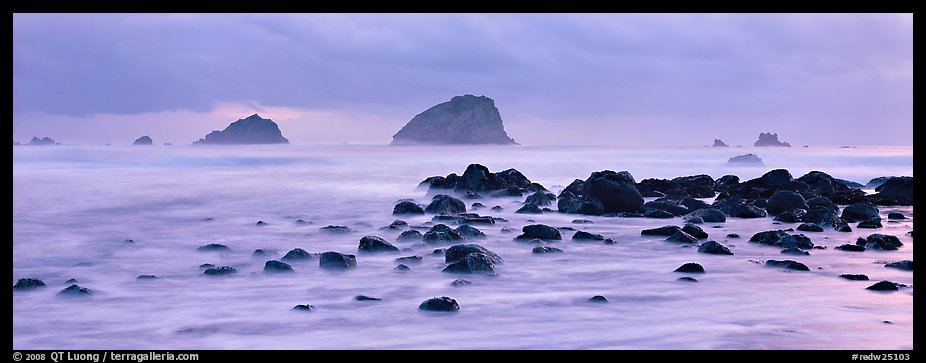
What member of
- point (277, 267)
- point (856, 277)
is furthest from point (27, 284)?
point (856, 277)

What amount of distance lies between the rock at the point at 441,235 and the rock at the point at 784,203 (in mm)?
7270

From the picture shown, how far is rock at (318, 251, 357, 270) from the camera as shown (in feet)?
30.0

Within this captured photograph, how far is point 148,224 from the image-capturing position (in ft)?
51.3

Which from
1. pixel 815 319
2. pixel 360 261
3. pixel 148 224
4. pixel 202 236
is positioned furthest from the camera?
pixel 148 224

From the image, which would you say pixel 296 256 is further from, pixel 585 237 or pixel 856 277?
pixel 856 277

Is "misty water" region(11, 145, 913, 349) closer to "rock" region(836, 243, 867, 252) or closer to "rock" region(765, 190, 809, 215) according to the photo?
"rock" region(836, 243, 867, 252)

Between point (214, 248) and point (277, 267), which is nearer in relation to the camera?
point (277, 267)

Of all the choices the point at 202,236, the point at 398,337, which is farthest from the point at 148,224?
the point at 398,337

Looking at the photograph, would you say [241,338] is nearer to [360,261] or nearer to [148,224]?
[360,261]

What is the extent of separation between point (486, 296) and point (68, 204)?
1691 centimetres

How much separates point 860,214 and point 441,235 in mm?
8217

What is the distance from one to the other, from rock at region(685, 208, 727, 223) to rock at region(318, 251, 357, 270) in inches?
297

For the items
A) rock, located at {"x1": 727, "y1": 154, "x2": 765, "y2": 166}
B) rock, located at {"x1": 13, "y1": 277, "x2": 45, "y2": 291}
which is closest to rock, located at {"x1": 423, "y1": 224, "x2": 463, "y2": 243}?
rock, located at {"x1": 13, "y1": 277, "x2": 45, "y2": 291}

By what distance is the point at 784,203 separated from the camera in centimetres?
1553
